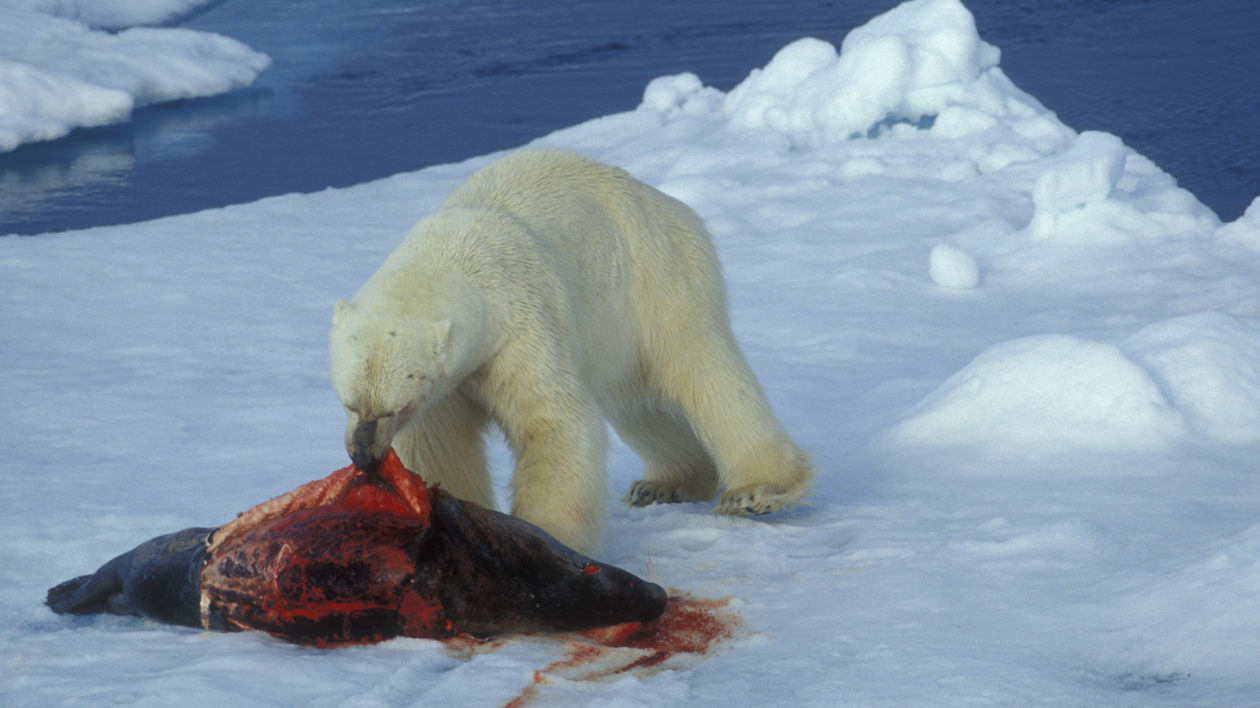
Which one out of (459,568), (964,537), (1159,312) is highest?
(459,568)

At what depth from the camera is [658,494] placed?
4.50 metres

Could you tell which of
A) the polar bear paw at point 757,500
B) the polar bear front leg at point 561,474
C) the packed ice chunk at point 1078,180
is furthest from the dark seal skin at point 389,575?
the packed ice chunk at point 1078,180

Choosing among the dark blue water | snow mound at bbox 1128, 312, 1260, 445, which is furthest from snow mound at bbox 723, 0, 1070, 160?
snow mound at bbox 1128, 312, 1260, 445

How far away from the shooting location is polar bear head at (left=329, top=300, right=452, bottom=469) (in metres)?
2.84

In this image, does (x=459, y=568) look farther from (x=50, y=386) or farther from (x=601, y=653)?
(x=50, y=386)

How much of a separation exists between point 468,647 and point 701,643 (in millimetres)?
502

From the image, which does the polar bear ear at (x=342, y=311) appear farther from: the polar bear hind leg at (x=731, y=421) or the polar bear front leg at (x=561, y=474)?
the polar bear hind leg at (x=731, y=421)

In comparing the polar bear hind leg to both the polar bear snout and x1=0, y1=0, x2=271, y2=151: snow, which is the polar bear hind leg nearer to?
the polar bear snout

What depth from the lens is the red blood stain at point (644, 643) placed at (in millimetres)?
2713

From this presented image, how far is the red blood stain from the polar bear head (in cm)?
61

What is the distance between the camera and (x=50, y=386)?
562cm

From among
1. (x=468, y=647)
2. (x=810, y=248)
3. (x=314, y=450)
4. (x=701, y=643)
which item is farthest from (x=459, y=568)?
(x=810, y=248)

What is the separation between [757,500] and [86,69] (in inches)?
452

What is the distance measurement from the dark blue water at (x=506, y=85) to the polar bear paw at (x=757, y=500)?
7.19 m
